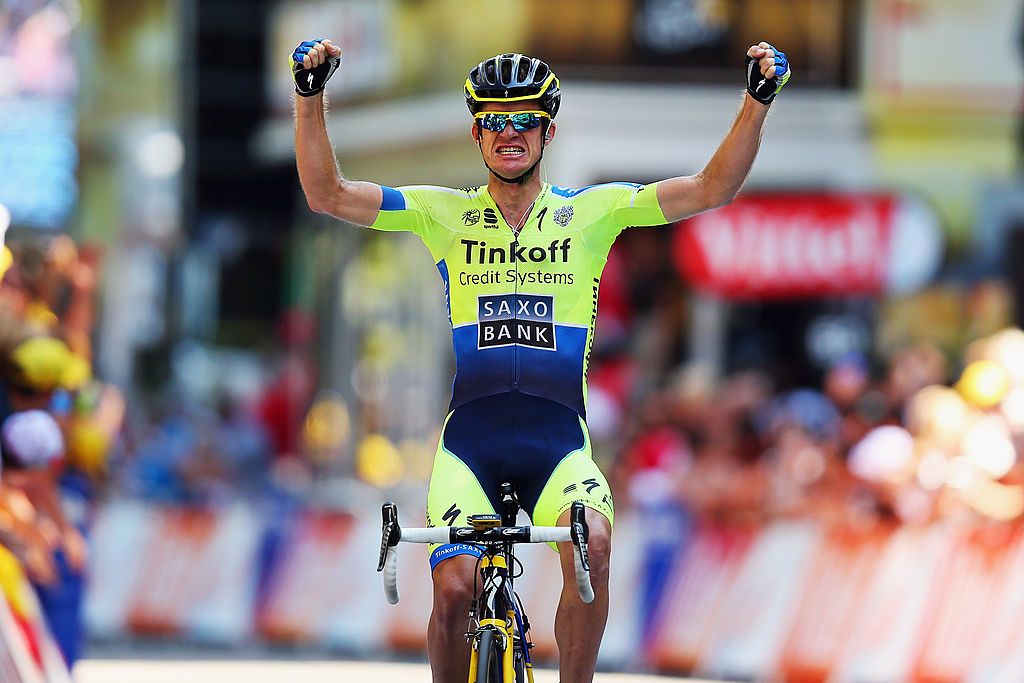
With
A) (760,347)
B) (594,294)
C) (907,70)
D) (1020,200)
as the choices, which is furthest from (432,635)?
(907,70)

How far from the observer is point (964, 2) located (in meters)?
24.8

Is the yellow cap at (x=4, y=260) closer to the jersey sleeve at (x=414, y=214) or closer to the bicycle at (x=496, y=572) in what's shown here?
the jersey sleeve at (x=414, y=214)

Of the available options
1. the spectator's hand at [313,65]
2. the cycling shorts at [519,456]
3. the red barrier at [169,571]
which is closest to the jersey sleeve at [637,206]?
the cycling shorts at [519,456]

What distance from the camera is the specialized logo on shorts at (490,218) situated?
7484mm

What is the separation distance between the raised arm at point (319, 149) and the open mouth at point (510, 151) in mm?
450

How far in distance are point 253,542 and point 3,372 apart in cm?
837

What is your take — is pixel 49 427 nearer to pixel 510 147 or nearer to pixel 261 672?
pixel 510 147

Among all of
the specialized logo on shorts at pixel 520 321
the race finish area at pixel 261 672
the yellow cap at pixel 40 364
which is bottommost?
the race finish area at pixel 261 672

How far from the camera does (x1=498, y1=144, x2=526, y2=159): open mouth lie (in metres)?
7.39

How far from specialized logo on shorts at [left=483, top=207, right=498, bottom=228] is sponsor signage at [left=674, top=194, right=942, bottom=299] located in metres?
14.3

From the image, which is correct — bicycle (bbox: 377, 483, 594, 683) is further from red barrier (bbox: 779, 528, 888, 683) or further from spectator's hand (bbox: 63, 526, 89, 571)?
red barrier (bbox: 779, 528, 888, 683)

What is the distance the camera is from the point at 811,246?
22.0m

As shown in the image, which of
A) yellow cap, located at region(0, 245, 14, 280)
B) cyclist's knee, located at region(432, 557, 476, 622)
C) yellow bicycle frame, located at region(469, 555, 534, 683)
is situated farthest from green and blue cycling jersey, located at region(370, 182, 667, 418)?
yellow cap, located at region(0, 245, 14, 280)

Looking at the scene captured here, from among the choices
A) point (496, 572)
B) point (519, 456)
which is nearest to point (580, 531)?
point (496, 572)
